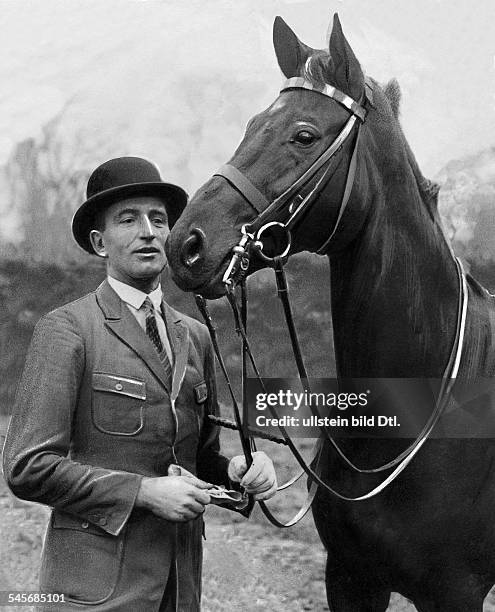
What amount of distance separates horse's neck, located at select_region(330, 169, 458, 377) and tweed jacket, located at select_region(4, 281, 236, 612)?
40cm

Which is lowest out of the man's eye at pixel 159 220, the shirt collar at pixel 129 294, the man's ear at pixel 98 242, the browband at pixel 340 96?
the shirt collar at pixel 129 294

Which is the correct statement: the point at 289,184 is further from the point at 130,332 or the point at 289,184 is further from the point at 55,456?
the point at 55,456

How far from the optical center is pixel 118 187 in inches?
66.7

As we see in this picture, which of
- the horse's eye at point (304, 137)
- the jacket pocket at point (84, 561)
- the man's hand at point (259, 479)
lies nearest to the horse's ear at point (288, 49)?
the horse's eye at point (304, 137)

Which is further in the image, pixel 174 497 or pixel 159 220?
pixel 159 220

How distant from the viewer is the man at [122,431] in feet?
4.89

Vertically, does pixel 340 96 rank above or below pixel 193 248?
above

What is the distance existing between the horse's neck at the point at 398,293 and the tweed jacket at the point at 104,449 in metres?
0.40

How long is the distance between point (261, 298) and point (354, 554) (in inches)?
35.5

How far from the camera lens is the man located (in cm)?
149

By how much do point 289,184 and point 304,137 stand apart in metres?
0.10

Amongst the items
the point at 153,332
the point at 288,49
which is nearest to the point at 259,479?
the point at 153,332

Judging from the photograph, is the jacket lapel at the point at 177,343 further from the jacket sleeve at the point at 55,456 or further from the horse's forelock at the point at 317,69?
the horse's forelock at the point at 317,69

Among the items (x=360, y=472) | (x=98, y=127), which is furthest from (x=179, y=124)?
(x=360, y=472)
